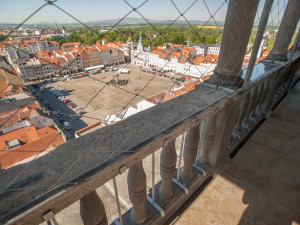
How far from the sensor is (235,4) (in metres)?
1.43

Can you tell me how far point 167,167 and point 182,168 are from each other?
39 cm

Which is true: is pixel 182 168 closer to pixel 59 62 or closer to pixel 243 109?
pixel 243 109

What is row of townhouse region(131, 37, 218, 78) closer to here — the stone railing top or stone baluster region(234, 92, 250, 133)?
stone baluster region(234, 92, 250, 133)

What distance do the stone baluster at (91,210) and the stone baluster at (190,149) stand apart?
0.73m

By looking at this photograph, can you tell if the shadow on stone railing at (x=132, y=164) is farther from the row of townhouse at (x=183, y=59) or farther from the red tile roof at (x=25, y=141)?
the red tile roof at (x=25, y=141)

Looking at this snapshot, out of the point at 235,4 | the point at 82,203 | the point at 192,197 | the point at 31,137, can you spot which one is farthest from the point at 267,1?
the point at 31,137

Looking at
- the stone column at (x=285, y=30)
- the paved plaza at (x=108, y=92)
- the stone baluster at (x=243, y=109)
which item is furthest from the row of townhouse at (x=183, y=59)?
the paved plaza at (x=108, y=92)

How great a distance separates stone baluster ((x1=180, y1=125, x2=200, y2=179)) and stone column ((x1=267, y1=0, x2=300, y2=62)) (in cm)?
272

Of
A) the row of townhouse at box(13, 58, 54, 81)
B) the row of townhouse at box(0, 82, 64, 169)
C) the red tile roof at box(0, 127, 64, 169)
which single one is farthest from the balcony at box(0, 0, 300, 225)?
the red tile roof at box(0, 127, 64, 169)

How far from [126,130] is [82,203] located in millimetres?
387

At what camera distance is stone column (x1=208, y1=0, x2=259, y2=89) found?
1440 millimetres

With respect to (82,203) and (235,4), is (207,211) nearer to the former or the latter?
(82,203)

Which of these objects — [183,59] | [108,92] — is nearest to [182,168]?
[183,59]

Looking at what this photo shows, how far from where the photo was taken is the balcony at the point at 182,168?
2.03 feet
